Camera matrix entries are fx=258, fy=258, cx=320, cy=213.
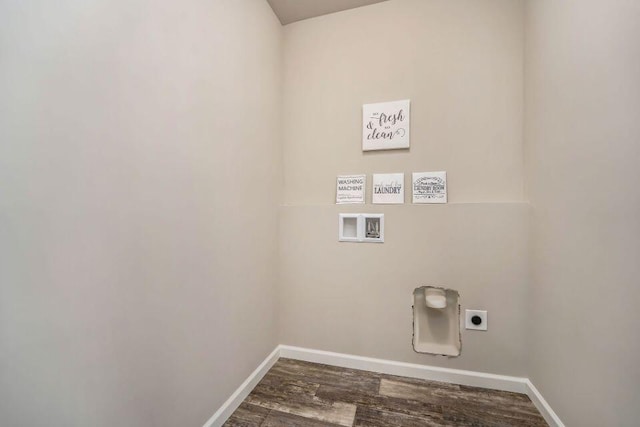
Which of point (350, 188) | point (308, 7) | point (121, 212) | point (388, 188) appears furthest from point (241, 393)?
point (308, 7)

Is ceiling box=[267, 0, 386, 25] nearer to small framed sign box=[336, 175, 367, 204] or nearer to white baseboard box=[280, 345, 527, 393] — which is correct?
small framed sign box=[336, 175, 367, 204]

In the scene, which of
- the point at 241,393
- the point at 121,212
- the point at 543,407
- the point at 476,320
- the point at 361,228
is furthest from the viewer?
the point at 361,228

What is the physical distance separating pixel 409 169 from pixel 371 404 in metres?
1.43

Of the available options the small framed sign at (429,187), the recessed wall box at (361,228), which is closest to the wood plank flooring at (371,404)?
the recessed wall box at (361,228)

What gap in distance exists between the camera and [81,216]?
2.45ft

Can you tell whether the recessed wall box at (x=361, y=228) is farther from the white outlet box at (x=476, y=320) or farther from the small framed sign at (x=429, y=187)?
the white outlet box at (x=476, y=320)

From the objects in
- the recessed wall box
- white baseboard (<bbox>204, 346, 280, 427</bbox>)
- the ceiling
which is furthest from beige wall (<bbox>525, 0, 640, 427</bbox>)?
white baseboard (<bbox>204, 346, 280, 427</bbox>)

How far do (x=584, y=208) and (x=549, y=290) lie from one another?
0.48 metres

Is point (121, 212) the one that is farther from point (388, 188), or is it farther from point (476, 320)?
point (476, 320)

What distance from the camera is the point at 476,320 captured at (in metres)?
1.60

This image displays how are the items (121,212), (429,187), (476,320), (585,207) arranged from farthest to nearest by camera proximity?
(429,187) < (476,320) < (585,207) < (121,212)

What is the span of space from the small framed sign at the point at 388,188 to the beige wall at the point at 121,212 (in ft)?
2.94

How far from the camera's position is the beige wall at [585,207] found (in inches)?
34.3

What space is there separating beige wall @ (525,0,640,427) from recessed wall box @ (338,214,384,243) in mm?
873
